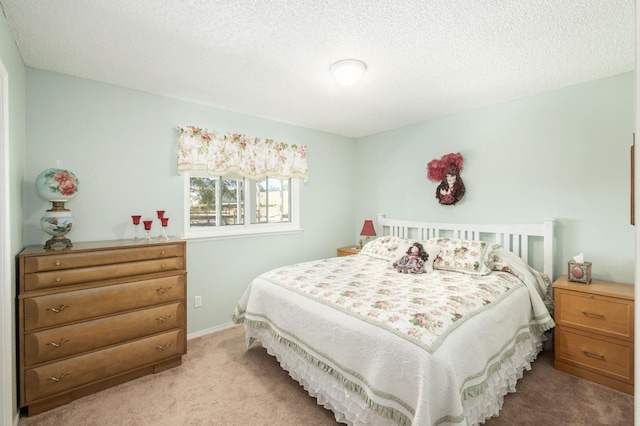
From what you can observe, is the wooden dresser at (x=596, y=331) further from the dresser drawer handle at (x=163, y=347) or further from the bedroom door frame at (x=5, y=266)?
the bedroom door frame at (x=5, y=266)

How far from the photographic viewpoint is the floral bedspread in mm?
1620

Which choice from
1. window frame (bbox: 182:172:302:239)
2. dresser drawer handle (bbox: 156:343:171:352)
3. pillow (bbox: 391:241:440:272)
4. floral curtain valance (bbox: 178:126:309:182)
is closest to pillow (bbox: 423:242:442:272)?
pillow (bbox: 391:241:440:272)

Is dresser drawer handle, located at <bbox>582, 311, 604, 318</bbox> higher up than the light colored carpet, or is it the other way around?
dresser drawer handle, located at <bbox>582, 311, 604, 318</bbox>

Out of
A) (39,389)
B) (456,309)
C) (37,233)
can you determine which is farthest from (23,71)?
(456,309)

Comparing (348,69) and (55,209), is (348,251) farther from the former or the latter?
(55,209)

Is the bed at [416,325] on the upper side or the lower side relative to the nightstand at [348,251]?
lower

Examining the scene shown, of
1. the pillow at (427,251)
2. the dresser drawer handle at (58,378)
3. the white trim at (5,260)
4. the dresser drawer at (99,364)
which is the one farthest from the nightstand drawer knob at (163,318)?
the pillow at (427,251)

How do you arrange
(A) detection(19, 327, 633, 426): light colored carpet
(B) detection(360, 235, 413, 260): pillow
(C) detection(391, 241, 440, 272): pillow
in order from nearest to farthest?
(A) detection(19, 327, 633, 426): light colored carpet < (C) detection(391, 241, 440, 272): pillow < (B) detection(360, 235, 413, 260): pillow

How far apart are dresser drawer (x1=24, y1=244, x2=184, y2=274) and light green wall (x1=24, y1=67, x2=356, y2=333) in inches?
20.7

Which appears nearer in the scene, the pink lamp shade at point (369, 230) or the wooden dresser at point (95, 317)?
the wooden dresser at point (95, 317)

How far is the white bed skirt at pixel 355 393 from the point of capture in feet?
5.23

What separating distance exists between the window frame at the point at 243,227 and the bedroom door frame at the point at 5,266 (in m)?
1.44

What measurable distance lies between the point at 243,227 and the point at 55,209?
174cm

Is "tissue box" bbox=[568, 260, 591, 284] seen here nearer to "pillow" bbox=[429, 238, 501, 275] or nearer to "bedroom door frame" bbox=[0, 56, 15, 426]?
"pillow" bbox=[429, 238, 501, 275]
